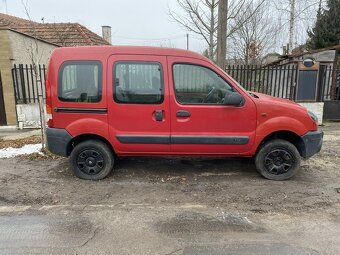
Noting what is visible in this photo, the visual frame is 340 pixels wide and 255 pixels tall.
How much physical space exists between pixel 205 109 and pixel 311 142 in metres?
1.78

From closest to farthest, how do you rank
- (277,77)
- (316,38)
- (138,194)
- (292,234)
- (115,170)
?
(292,234) → (138,194) → (115,170) → (277,77) → (316,38)

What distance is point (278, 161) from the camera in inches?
193

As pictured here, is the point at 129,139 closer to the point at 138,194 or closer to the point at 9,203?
the point at 138,194

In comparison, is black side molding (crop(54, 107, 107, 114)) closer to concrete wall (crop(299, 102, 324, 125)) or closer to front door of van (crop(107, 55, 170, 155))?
front door of van (crop(107, 55, 170, 155))

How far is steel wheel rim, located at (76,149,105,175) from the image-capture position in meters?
4.90

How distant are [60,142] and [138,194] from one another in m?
1.52

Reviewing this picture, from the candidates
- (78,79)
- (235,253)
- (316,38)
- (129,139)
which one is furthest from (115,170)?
(316,38)

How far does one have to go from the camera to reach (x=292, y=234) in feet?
11.1

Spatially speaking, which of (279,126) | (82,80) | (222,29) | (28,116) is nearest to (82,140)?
(82,80)

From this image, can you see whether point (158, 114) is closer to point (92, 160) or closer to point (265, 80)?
point (92, 160)

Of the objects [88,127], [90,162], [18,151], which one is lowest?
[18,151]

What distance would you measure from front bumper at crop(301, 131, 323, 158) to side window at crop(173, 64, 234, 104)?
143 centimetres

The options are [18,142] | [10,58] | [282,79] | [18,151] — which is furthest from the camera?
[282,79]

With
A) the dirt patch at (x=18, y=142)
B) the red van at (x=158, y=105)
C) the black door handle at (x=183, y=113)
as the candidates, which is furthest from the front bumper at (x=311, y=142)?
the dirt patch at (x=18, y=142)
